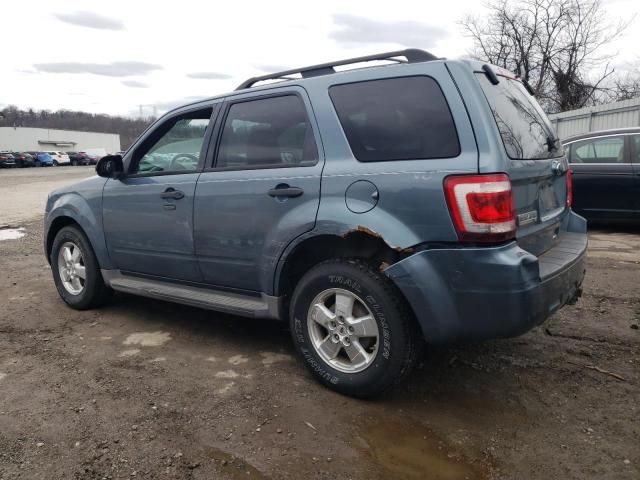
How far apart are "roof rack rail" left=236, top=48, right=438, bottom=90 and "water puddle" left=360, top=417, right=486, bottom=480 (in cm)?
200

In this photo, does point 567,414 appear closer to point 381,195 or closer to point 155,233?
point 381,195

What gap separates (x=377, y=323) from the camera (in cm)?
301

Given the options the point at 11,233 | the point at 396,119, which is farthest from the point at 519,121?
the point at 11,233

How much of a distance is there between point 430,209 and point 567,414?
4.48 feet

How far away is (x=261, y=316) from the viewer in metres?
3.57

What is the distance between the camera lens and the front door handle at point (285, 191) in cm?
329

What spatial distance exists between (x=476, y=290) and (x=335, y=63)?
168 centimetres

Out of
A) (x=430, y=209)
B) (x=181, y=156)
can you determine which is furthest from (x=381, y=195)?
(x=181, y=156)

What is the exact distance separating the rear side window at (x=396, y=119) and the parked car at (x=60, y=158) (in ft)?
190

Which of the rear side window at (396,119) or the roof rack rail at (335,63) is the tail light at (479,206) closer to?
the rear side window at (396,119)

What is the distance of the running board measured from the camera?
3.57 meters

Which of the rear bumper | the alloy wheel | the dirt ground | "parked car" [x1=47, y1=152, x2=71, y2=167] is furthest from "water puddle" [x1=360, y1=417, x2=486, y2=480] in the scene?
"parked car" [x1=47, y1=152, x2=71, y2=167]

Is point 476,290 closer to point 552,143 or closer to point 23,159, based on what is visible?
point 552,143

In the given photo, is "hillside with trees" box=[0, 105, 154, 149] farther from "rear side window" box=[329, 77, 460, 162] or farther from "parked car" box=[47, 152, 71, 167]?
"rear side window" box=[329, 77, 460, 162]
